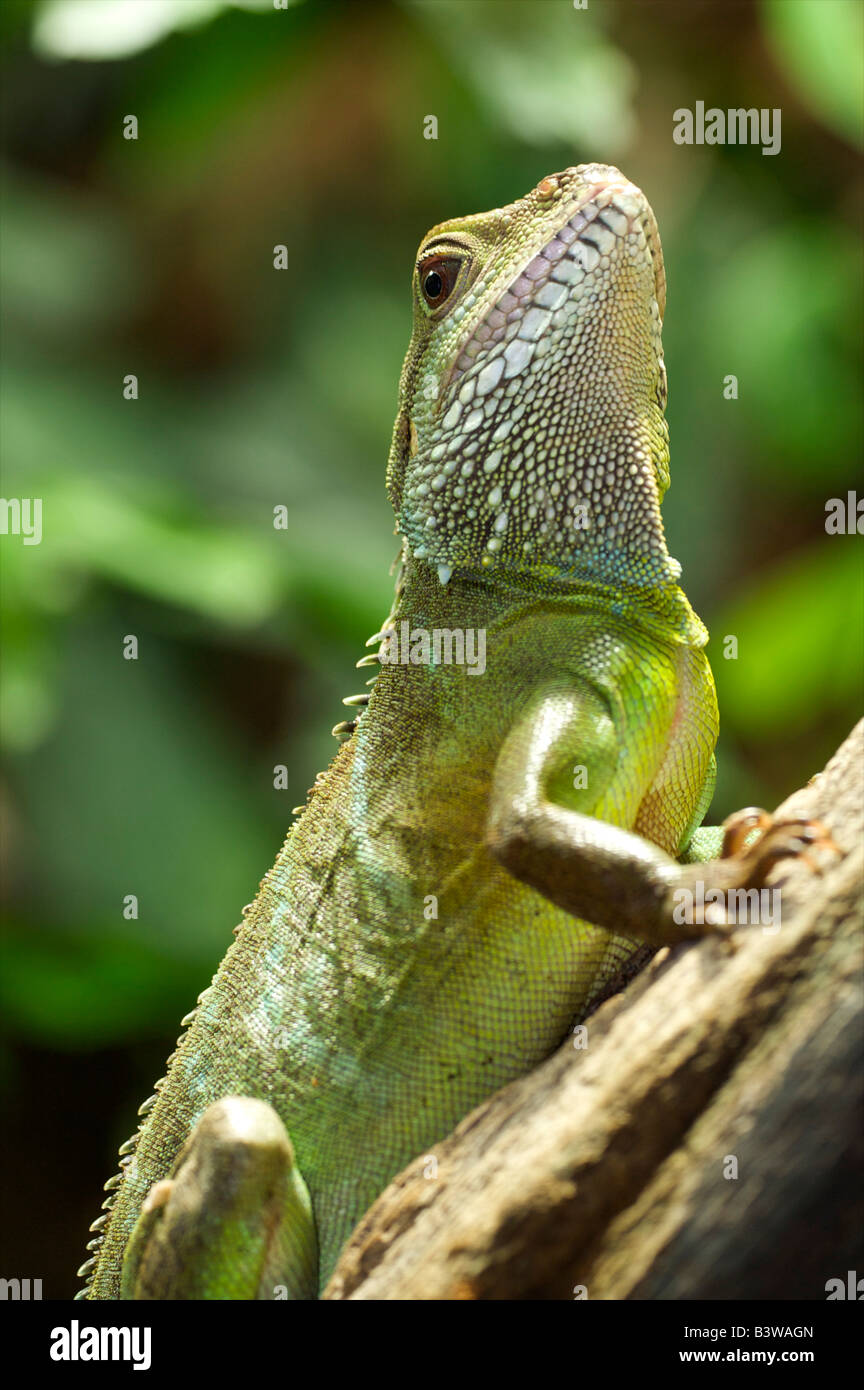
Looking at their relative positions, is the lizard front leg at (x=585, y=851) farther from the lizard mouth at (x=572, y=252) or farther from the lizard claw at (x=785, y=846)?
the lizard mouth at (x=572, y=252)

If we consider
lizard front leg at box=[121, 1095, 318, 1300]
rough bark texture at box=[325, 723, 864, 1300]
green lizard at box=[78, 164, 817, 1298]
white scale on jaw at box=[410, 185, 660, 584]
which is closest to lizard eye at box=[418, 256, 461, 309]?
green lizard at box=[78, 164, 817, 1298]

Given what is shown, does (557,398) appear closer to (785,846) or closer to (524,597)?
(524,597)

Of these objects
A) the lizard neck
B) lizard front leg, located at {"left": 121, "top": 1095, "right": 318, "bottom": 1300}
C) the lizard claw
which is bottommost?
lizard front leg, located at {"left": 121, "top": 1095, "right": 318, "bottom": 1300}

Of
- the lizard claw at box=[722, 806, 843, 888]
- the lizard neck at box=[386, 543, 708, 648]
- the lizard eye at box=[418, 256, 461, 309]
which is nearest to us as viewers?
the lizard claw at box=[722, 806, 843, 888]

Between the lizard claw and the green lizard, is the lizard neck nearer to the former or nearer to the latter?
the green lizard

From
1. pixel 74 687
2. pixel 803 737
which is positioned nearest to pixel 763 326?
pixel 803 737

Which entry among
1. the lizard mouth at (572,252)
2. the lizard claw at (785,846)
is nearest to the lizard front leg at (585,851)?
the lizard claw at (785,846)

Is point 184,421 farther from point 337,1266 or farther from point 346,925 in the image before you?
point 337,1266
